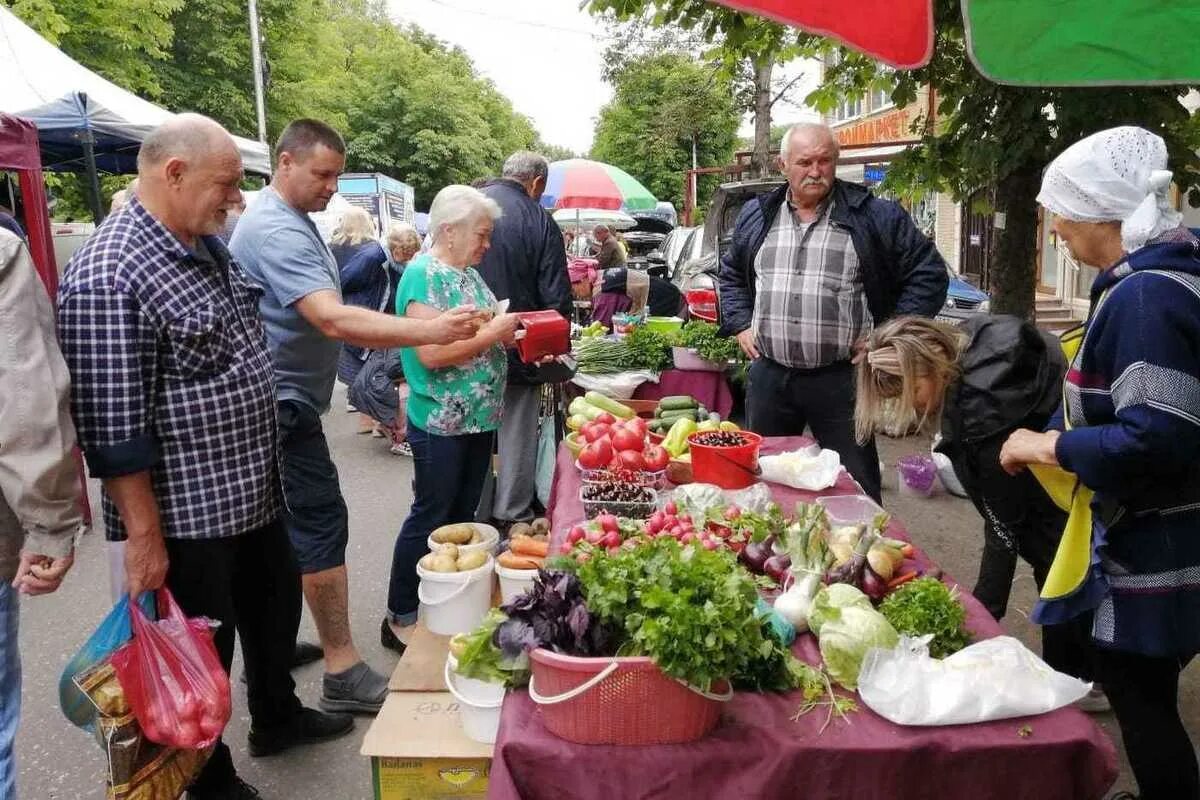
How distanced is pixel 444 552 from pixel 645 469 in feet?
2.67

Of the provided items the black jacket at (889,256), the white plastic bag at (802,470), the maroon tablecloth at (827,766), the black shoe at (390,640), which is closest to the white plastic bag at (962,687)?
the maroon tablecloth at (827,766)

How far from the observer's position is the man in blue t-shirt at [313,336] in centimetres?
297

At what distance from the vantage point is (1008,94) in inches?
189

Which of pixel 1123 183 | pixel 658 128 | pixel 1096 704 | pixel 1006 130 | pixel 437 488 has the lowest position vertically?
pixel 1096 704

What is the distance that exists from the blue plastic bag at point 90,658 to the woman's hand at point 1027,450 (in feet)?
7.65

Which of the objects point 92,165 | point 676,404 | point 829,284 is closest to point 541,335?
point 676,404

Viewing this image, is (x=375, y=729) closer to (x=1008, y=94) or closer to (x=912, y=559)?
(x=912, y=559)

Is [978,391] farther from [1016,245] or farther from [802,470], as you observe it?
[1016,245]

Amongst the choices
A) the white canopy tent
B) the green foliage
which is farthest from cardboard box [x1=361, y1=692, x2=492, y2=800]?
the green foliage

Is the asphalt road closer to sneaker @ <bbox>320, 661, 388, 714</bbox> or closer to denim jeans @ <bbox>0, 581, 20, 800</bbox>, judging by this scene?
sneaker @ <bbox>320, 661, 388, 714</bbox>

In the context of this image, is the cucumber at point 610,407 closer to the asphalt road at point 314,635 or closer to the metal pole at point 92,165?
the asphalt road at point 314,635

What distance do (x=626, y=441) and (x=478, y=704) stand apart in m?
1.30

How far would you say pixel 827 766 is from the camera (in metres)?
1.67

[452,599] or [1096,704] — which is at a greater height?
[452,599]
